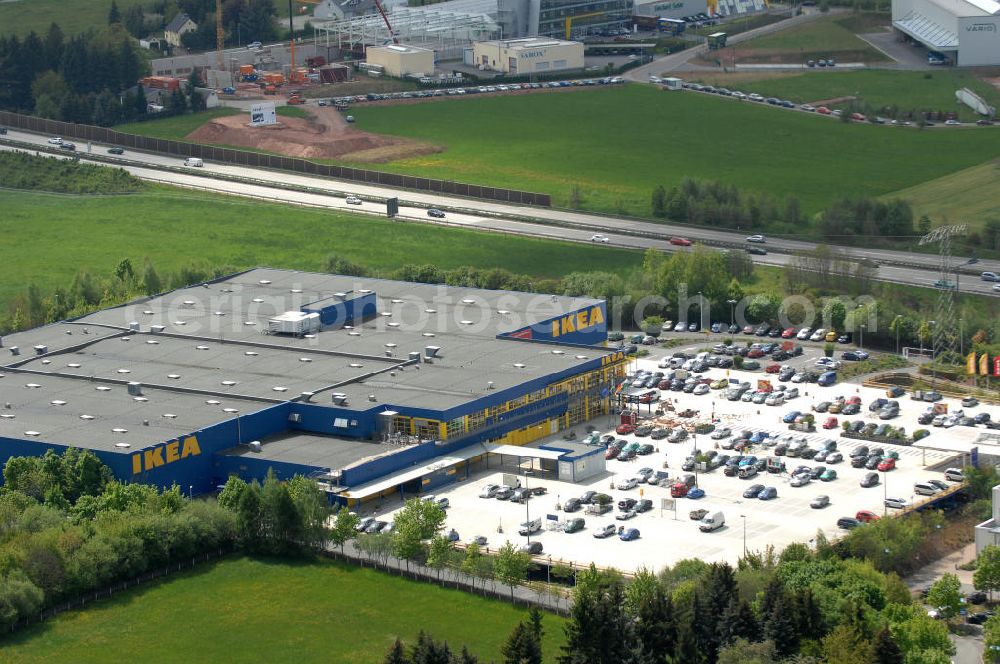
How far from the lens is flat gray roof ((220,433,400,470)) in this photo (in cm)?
7706

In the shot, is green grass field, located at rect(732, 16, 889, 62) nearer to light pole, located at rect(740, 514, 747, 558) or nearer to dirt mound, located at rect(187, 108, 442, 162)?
dirt mound, located at rect(187, 108, 442, 162)

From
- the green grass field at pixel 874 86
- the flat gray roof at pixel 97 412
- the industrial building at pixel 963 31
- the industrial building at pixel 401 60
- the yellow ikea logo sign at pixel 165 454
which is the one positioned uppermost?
the industrial building at pixel 963 31

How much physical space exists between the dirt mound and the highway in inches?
191

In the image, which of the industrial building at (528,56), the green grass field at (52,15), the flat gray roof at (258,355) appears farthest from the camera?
the green grass field at (52,15)

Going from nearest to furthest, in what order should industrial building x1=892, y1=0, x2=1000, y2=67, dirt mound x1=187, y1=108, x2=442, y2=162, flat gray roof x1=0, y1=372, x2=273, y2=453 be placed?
1. flat gray roof x1=0, y1=372, x2=273, y2=453
2. dirt mound x1=187, y1=108, x2=442, y2=162
3. industrial building x1=892, y1=0, x2=1000, y2=67

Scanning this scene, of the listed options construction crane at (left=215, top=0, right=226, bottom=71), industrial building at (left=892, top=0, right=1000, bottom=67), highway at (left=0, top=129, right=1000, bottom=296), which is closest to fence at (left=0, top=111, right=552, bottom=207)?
highway at (left=0, top=129, right=1000, bottom=296)

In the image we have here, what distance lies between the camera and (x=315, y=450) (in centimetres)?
7850

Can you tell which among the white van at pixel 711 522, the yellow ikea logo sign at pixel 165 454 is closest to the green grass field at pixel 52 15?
the yellow ikea logo sign at pixel 165 454

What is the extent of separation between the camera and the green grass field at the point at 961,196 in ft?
398

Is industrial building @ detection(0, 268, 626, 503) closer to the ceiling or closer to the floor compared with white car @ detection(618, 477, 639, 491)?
closer to the ceiling

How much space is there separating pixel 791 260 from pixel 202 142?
5606 centimetres

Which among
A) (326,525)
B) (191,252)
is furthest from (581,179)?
(326,525)

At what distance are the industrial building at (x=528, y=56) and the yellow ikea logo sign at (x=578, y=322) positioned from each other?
248 ft

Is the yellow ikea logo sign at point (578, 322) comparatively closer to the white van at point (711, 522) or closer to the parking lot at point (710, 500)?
the parking lot at point (710, 500)
